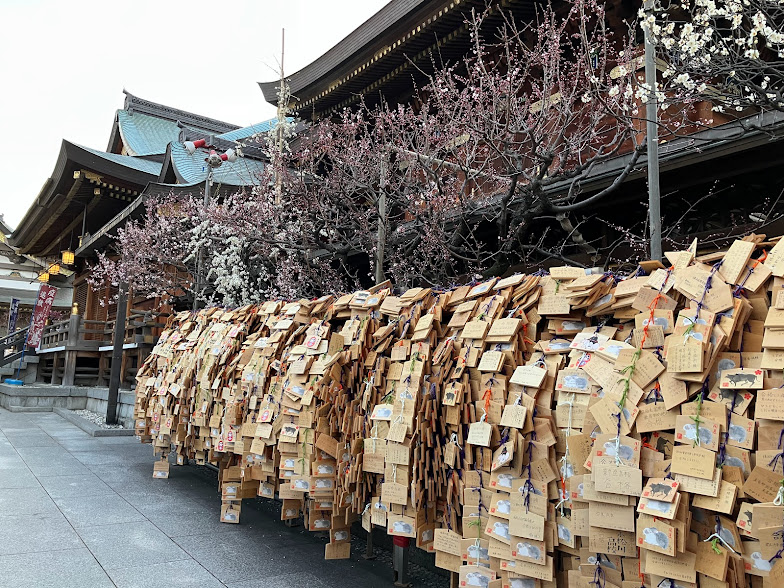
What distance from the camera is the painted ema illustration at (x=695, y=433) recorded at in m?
2.42

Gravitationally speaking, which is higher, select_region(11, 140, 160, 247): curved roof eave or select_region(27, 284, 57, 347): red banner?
select_region(11, 140, 160, 247): curved roof eave

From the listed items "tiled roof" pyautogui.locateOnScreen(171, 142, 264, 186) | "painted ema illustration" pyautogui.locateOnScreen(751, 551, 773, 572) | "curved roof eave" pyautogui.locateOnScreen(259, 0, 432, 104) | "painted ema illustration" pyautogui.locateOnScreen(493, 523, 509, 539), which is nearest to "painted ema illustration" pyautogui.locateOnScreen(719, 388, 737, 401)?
"painted ema illustration" pyautogui.locateOnScreen(751, 551, 773, 572)

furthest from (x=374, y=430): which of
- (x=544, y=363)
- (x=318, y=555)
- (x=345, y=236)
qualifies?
(x=345, y=236)

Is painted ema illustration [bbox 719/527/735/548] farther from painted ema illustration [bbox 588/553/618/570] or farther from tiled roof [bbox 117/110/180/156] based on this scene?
tiled roof [bbox 117/110/180/156]

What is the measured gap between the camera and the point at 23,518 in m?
5.46

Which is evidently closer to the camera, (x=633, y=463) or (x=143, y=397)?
(x=633, y=463)

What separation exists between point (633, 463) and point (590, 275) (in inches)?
43.1

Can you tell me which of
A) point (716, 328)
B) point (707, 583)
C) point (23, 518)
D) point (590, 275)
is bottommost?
point (23, 518)

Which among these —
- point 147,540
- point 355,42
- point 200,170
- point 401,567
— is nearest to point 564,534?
point 401,567

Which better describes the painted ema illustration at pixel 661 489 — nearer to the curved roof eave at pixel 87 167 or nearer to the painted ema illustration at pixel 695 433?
the painted ema illustration at pixel 695 433

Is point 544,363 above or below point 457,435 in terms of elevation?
above

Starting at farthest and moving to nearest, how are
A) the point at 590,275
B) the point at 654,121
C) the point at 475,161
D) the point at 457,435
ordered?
the point at 475,161, the point at 654,121, the point at 457,435, the point at 590,275

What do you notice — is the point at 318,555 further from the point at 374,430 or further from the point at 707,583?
the point at 707,583

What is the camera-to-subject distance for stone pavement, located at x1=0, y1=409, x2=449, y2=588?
414 centimetres
